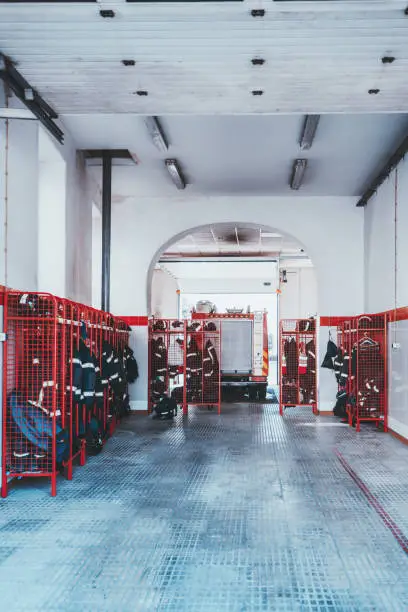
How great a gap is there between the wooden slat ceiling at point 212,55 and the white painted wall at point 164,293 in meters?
13.4

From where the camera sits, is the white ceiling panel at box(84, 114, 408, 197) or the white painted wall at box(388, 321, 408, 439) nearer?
the white ceiling panel at box(84, 114, 408, 197)

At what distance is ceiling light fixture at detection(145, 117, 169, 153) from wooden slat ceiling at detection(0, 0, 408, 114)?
116 centimetres

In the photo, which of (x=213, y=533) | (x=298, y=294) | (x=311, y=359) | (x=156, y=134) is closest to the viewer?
(x=213, y=533)

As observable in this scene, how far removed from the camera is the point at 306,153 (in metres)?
7.79

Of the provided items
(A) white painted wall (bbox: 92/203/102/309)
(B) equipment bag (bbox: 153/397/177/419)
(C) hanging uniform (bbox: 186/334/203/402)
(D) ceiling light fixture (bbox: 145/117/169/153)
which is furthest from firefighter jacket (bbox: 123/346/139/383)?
(D) ceiling light fixture (bbox: 145/117/169/153)

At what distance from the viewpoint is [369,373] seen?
27.3 ft

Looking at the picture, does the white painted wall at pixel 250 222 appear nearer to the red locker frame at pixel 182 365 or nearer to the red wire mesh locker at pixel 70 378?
the red locker frame at pixel 182 365

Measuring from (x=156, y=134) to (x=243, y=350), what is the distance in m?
6.09

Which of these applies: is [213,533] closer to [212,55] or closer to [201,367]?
[212,55]

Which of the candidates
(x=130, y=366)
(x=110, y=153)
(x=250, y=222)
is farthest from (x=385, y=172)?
(x=130, y=366)

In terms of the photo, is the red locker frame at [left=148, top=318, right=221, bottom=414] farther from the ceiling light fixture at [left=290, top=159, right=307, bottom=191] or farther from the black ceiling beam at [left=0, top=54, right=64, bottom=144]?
the black ceiling beam at [left=0, top=54, right=64, bottom=144]

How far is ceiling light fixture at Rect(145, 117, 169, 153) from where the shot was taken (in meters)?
6.55

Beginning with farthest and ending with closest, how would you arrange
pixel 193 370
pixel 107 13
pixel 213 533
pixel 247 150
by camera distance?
pixel 193 370 → pixel 247 150 → pixel 213 533 → pixel 107 13

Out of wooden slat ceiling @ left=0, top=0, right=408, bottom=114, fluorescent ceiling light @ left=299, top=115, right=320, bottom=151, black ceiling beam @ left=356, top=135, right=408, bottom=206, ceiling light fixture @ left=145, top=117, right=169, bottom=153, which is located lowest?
wooden slat ceiling @ left=0, top=0, right=408, bottom=114
